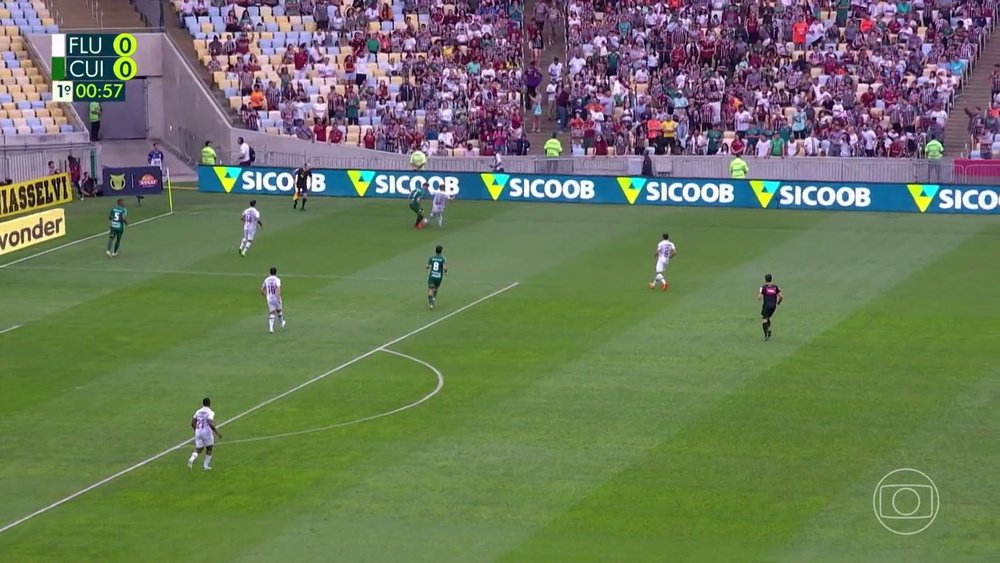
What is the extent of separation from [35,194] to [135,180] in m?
4.29

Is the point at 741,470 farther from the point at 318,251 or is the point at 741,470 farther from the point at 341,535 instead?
the point at 318,251

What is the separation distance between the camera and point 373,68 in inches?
2840

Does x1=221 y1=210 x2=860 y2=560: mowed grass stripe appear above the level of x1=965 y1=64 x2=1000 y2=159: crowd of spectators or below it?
below

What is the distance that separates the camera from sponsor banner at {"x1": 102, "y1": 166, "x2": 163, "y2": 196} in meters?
63.4

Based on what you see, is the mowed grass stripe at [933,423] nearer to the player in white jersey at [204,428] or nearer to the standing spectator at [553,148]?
the player in white jersey at [204,428]

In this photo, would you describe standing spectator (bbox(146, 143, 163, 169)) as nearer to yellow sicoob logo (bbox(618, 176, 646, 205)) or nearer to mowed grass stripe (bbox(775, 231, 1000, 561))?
yellow sicoob logo (bbox(618, 176, 646, 205))

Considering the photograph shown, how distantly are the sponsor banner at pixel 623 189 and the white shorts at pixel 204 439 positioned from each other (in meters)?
26.8

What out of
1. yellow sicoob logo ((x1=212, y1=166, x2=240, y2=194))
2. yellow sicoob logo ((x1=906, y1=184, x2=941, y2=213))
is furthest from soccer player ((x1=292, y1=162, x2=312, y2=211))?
yellow sicoob logo ((x1=906, y1=184, x2=941, y2=213))

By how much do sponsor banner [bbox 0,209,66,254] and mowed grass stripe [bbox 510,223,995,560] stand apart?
23.0m

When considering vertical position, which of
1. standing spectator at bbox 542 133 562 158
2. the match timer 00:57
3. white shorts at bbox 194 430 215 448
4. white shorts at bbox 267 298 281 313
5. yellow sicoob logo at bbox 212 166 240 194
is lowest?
white shorts at bbox 194 430 215 448

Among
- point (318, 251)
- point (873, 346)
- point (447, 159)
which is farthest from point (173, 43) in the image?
point (873, 346)

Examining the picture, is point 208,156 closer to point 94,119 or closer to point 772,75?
point 94,119

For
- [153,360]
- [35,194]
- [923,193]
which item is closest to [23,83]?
[35,194]

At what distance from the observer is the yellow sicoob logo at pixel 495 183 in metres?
62.5
